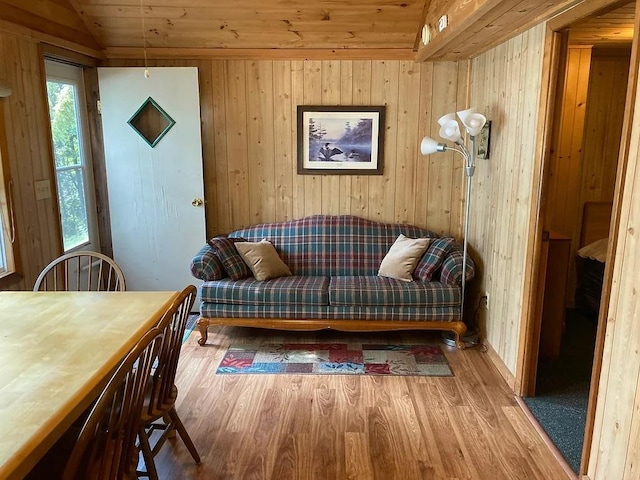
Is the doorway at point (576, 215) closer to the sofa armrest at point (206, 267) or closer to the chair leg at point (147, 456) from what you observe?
the chair leg at point (147, 456)

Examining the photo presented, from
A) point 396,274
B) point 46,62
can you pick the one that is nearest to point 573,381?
point 396,274

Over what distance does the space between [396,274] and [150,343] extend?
260 centimetres

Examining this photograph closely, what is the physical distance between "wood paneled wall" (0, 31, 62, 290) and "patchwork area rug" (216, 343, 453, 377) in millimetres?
1444

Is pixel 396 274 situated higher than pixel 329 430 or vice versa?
pixel 396 274

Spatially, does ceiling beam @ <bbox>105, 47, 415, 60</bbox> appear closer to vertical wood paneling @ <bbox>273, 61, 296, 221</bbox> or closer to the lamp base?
vertical wood paneling @ <bbox>273, 61, 296, 221</bbox>

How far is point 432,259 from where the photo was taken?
12.6 ft

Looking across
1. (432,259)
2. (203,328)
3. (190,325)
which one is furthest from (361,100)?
(190,325)

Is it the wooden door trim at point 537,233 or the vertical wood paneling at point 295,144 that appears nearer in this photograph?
the wooden door trim at point 537,233

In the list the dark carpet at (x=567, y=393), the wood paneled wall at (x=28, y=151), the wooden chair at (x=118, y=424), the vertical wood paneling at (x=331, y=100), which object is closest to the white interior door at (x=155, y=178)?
the wood paneled wall at (x=28, y=151)

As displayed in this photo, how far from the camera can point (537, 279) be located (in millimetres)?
2855

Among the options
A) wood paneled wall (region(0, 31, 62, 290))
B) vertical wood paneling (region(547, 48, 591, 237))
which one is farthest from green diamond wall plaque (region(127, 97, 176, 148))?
vertical wood paneling (region(547, 48, 591, 237))

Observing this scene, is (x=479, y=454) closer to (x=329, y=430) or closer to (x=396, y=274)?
(x=329, y=430)

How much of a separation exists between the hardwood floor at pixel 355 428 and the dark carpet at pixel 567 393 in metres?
0.11

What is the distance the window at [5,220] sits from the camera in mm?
3051
